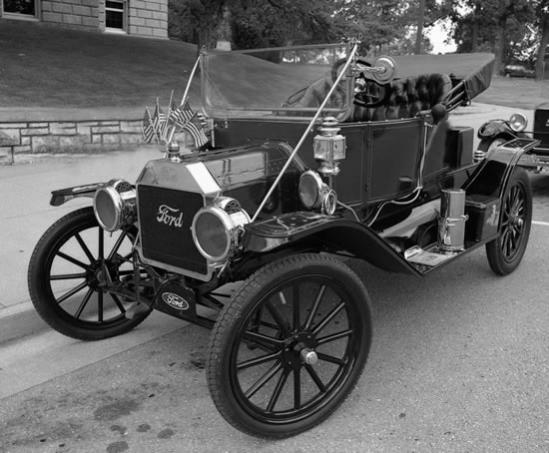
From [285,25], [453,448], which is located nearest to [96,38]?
[285,25]

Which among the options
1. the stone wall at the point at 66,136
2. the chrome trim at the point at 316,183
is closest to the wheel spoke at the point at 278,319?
the chrome trim at the point at 316,183

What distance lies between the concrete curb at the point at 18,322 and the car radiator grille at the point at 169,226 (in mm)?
1096

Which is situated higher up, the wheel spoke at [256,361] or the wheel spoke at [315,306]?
the wheel spoke at [315,306]

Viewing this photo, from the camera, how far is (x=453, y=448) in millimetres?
2516

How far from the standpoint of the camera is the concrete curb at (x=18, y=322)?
354 centimetres

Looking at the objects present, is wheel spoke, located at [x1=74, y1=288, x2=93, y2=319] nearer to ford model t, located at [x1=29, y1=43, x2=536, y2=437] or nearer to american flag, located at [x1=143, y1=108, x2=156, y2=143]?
ford model t, located at [x1=29, y1=43, x2=536, y2=437]

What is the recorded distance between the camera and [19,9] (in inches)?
703

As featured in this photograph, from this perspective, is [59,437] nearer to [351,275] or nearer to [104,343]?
[104,343]

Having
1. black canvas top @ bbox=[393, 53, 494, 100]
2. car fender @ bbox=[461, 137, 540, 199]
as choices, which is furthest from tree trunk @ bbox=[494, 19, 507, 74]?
car fender @ bbox=[461, 137, 540, 199]

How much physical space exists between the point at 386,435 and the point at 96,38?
17.1 meters

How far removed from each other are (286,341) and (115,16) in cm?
2026

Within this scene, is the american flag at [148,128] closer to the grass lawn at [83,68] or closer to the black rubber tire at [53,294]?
the black rubber tire at [53,294]

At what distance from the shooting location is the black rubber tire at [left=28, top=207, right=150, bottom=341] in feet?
10.5

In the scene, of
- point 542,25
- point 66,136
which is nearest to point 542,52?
point 542,25
